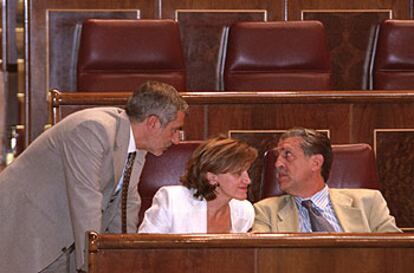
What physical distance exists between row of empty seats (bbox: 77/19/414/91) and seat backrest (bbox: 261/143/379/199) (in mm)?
902

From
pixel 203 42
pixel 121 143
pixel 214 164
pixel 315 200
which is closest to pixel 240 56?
pixel 203 42

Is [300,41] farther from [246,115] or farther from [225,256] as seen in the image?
[225,256]

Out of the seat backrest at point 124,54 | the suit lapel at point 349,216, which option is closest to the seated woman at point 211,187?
the suit lapel at point 349,216

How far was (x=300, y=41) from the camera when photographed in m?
4.41

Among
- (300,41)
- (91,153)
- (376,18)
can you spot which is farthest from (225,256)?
(376,18)

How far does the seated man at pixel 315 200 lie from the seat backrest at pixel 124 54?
1.07 m

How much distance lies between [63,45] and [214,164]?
1.73 meters

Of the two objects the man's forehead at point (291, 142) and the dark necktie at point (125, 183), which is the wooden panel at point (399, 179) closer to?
the man's forehead at point (291, 142)

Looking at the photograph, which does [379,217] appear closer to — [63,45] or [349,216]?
[349,216]

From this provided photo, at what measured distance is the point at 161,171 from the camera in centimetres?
345

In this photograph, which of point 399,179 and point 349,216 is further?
point 399,179

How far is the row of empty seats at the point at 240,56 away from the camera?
4.31 meters

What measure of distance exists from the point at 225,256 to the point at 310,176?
2.88 feet

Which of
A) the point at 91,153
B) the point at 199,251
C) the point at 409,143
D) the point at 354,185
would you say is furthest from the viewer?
the point at 409,143
